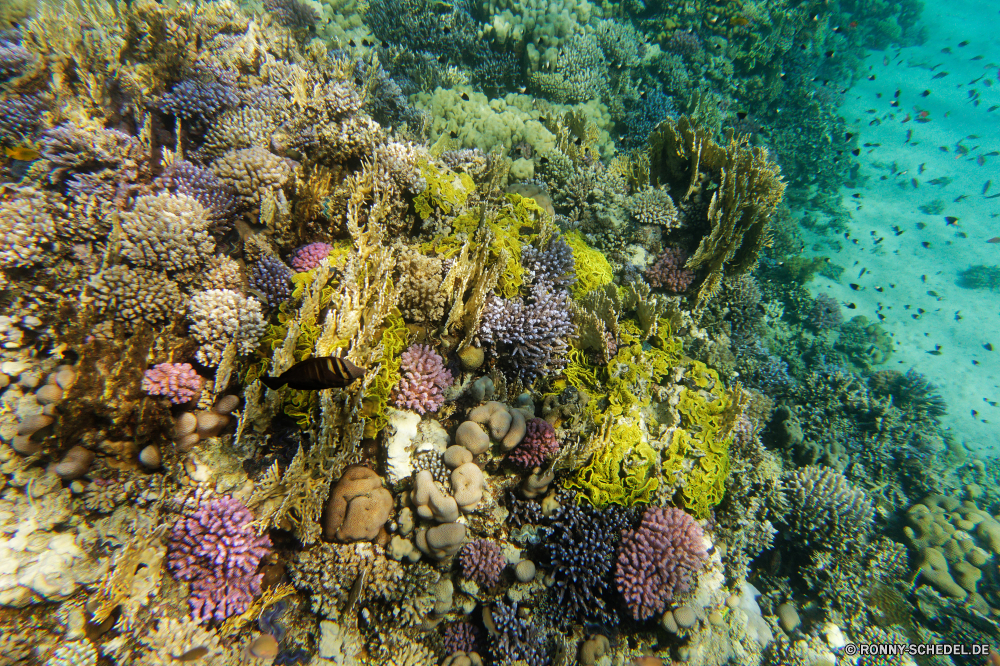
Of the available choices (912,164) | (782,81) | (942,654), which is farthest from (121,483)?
(912,164)

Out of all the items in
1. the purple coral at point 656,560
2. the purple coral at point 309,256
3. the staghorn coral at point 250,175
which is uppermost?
the staghorn coral at point 250,175

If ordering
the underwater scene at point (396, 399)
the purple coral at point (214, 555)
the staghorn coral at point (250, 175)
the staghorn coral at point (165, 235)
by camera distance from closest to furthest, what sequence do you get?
the purple coral at point (214, 555) < the underwater scene at point (396, 399) < the staghorn coral at point (165, 235) < the staghorn coral at point (250, 175)

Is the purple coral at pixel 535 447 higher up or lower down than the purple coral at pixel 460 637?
higher up

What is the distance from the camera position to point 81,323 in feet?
12.1

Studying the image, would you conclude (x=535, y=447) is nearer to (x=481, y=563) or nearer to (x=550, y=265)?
(x=481, y=563)

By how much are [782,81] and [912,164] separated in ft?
29.9

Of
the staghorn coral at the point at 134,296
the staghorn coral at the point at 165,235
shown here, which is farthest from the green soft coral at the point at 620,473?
the staghorn coral at the point at 165,235

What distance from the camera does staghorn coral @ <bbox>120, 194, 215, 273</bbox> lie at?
13.6 ft

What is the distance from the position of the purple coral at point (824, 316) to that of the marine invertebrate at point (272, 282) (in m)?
13.2

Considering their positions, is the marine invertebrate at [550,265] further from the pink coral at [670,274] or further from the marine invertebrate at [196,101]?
the marine invertebrate at [196,101]

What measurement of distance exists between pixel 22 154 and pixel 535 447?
663cm

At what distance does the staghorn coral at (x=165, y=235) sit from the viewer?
4.15 meters

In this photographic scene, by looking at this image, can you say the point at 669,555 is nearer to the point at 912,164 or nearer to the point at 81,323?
the point at 81,323

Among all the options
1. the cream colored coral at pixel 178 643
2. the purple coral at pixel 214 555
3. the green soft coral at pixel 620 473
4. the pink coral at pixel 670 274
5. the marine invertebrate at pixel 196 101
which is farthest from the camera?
the pink coral at pixel 670 274
